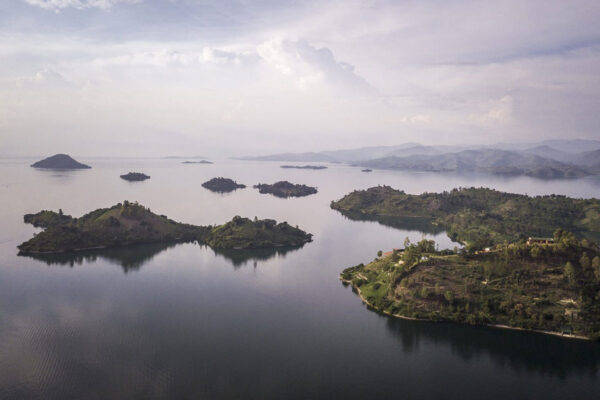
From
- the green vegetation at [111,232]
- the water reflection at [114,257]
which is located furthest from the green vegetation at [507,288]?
the green vegetation at [111,232]

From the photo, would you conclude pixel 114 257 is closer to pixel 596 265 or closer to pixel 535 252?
pixel 535 252

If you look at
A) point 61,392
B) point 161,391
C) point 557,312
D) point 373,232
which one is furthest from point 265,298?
point 373,232

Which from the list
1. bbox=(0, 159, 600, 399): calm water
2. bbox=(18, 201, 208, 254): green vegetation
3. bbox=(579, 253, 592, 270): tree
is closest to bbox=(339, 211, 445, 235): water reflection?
bbox=(0, 159, 600, 399): calm water

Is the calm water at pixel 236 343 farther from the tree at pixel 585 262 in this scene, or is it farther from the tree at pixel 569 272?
the tree at pixel 585 262

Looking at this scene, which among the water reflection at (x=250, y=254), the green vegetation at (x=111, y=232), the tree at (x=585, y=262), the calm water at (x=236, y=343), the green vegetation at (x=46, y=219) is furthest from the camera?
the green vegetation at (x=46, y=219)

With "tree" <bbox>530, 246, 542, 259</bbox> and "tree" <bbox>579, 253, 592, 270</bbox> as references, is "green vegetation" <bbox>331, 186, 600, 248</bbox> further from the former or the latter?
"tree" <bbox>579, 253, 592, 270</bbox>

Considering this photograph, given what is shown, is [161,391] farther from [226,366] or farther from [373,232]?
[373,232]

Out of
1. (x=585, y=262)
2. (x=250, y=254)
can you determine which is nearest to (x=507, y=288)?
(x=585, y=262)
